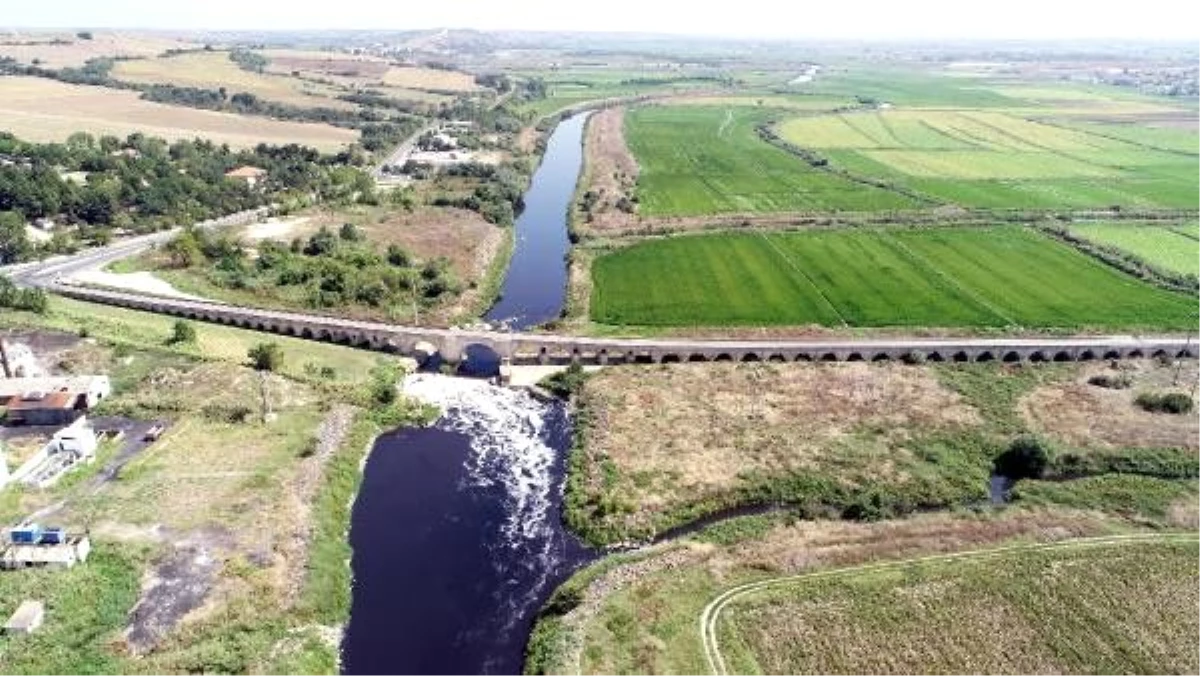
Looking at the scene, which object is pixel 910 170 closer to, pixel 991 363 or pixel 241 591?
pixel 991 363

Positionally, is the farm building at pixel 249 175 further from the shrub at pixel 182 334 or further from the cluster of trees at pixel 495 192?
the shrub at pixel 182 334

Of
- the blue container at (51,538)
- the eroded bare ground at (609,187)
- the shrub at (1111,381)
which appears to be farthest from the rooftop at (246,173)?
the shrub at (1111,381)

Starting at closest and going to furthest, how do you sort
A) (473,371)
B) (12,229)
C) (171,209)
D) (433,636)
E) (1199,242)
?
1. (433,636)
2. (473,371)
3. (12,229)
4. (1199,242)
5. (171,209)

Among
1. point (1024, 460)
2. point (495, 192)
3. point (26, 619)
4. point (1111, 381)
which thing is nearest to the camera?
point (26, 619)

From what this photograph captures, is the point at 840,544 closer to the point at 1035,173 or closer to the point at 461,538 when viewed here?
the point at 461,538

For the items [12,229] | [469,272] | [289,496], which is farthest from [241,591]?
[12,229]

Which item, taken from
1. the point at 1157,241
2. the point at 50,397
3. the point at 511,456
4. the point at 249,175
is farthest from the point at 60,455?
the point at 1157,241
